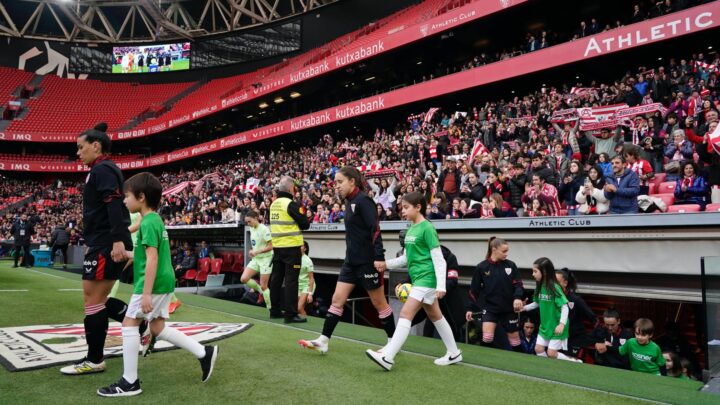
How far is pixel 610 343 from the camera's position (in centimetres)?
622

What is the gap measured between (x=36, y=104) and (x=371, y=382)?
169ft

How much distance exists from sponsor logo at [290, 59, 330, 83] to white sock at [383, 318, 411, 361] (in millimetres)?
25765

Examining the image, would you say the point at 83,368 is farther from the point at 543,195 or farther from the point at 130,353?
the point at 543,195

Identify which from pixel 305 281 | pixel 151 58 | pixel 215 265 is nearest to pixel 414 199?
pixel 305 281

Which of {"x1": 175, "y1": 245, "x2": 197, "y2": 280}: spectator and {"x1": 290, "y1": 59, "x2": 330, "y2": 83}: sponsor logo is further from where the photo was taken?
{"x1": 290, "y1": 59, "x2": 330, "y2": 83}: sponsor logo

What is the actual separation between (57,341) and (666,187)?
9446 millimetres

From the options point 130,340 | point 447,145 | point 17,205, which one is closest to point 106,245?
point 130,340

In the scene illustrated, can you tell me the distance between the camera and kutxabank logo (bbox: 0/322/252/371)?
415 centimetres

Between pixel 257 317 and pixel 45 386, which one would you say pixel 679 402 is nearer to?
pixel 45 386

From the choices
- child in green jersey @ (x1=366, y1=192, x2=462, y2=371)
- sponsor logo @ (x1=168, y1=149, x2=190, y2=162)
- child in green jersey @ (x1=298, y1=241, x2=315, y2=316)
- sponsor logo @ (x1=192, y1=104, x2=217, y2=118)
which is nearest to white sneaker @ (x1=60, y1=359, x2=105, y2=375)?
child in green jersey @ (x1=366, y1=192, x2=462, y2=371)

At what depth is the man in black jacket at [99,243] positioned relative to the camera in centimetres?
387

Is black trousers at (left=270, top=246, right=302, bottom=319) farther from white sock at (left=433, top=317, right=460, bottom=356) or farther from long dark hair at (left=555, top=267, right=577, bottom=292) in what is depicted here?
long dark hair at (left=555, top=267, right=577, bottom=292)

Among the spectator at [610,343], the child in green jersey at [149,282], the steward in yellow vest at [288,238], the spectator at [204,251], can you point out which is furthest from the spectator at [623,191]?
the spectator at [204,251]

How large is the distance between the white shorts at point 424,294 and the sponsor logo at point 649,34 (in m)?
14.9
